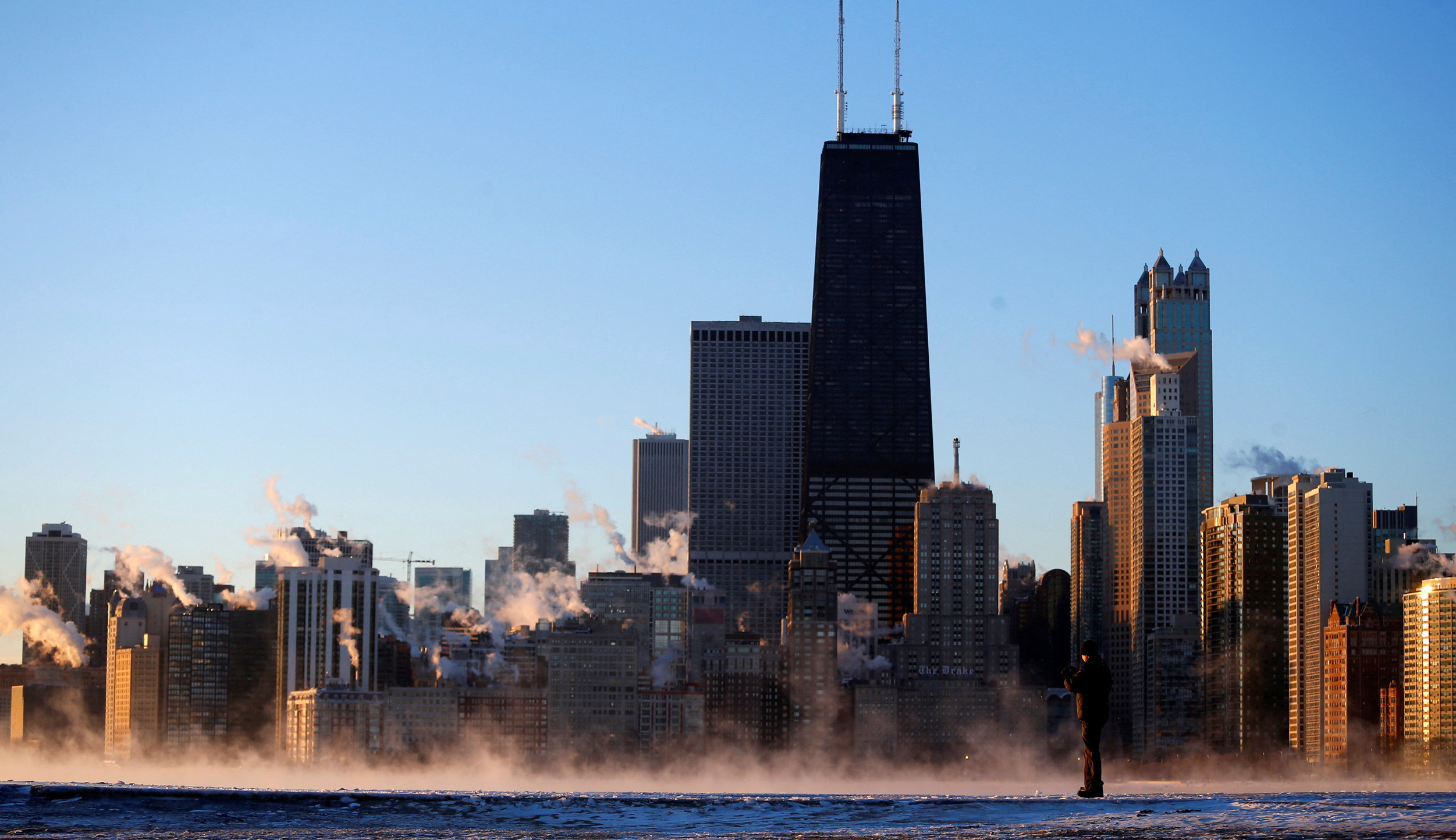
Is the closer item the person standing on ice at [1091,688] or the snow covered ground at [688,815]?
the snow covered ground at [688,815]

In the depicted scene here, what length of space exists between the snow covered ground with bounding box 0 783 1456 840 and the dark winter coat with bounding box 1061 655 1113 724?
9.95 ft

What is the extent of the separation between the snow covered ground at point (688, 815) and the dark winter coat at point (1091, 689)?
3.03m

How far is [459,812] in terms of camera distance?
61.8 metres

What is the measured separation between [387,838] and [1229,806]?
2564 centimetres

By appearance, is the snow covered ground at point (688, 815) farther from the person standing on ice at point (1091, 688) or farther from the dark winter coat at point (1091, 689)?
the dark winter coat at point (1091, 689)

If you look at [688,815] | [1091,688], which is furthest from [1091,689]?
[688,815]

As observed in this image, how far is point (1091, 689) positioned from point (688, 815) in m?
14.1

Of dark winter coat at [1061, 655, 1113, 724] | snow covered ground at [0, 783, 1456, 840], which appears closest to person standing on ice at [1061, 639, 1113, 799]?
dark winter coat at [1061, 655, 1113, 724]

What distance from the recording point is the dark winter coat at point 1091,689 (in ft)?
174

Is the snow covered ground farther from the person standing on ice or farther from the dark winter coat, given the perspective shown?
the dark winter coat

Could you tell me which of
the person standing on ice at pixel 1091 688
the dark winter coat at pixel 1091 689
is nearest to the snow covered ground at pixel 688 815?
the person standing on ice at pixel 1091 688

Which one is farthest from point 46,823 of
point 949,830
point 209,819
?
point 949,830

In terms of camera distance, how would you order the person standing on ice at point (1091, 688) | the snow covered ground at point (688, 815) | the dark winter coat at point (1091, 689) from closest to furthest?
the snow covered ground at point (688, 815) → the person standing on ice at point (1091, 688) → the dark winter coat at point (1091, 689)

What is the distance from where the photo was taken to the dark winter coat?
53.2 m
